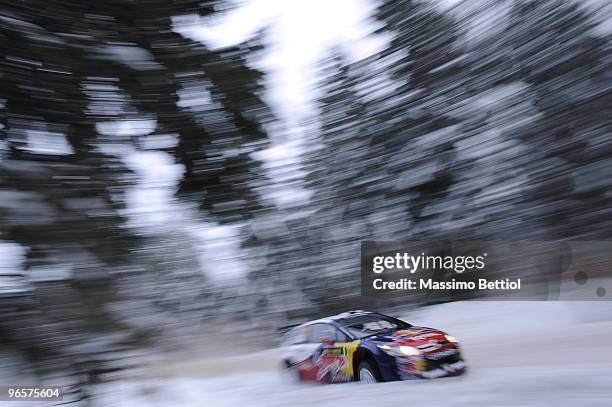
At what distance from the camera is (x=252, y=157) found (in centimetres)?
456

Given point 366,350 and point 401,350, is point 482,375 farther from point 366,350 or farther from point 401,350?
point 366,350

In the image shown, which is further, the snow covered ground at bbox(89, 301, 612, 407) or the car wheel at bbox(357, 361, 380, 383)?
the car wheel at bbox(357, 361, 380, 383)

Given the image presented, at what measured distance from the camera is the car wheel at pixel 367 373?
4.05 m

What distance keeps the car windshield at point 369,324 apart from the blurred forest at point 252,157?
172 millimetres

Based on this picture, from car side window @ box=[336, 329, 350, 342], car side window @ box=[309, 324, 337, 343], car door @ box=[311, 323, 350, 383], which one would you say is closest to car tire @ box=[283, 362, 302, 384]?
car door @ box=[311, 323, 350, 383]

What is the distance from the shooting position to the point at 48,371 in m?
3.32

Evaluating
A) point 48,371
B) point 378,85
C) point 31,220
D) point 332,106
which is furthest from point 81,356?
point 378,85

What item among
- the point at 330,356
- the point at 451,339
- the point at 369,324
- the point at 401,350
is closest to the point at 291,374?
the point at 330,356

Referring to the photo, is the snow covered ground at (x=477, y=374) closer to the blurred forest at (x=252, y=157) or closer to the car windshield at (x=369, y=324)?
the car windshield at (x=369, y=324)

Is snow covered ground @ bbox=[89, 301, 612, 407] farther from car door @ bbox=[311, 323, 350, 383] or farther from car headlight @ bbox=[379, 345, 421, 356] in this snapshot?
car headlight @ bbox=[379, 345, 421, 356]

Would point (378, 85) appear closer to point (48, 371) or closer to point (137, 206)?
point (137, 206)

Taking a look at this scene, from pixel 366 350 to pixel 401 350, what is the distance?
0.27m

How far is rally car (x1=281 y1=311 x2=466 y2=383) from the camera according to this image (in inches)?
158

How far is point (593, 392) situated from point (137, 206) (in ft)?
10.3
